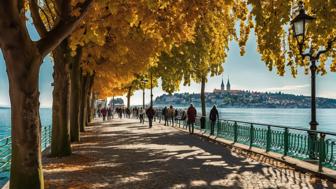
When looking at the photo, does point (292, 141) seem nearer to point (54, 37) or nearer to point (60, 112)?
point (60, 112)

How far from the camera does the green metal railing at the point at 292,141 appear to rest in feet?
43.3

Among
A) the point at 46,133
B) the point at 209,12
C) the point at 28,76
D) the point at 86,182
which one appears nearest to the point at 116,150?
the point at 46,133

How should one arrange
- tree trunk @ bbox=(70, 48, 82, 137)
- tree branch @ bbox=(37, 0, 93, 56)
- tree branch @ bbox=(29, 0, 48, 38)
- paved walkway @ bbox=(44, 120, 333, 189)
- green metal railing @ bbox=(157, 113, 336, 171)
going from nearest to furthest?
1. tree branch @ bbox=(37, 0, 93, 56)
2. paved walkway @ bbox=(44, 120, 333, 189)
3. green metal railing @ bbox=(157, 113, 336, 171)
4. tree branch @ bbox=(29, 0, 48, 38)
5. tree trunk @ bbox=(70, 48, 82, 137)

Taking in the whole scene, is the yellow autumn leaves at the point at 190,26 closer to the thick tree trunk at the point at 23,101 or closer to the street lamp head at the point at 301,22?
the street lamp head at the point at 301,22

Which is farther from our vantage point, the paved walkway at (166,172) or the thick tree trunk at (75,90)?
the thick tree trunk at (75,90)

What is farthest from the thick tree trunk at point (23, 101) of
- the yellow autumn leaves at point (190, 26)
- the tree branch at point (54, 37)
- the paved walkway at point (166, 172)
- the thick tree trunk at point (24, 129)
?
the yellow autumn leaves at point (190, 26)

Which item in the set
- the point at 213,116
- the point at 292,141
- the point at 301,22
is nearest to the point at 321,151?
the point at 292,141

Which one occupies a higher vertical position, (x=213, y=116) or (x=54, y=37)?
(x=54, y=37)

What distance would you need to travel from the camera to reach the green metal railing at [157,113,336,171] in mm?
13203

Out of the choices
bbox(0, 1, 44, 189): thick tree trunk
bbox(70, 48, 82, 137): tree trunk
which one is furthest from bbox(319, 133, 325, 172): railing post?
bbox(70, 48, 82, 137): tree trunk

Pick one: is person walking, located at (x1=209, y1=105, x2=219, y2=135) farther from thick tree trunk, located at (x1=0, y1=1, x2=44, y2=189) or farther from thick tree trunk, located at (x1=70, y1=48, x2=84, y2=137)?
thick tree trunk, located at (x1=0, y1=1, x2=44, y2=189)

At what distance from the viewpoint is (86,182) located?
11.4 m

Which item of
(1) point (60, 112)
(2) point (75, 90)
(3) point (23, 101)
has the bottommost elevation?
(1) point (60, 112)

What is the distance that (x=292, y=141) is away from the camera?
1612 centimetres
